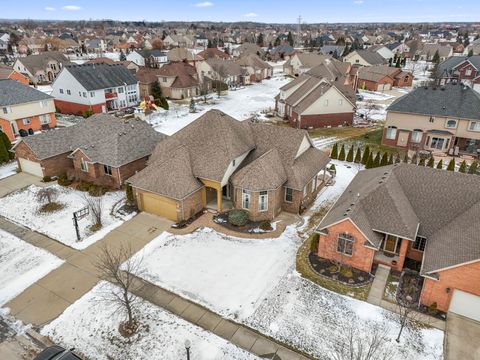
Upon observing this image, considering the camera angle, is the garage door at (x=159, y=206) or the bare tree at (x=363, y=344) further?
the garage door at (x=159, y=206)

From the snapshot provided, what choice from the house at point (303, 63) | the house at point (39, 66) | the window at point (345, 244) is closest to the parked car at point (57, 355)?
the window at point (345, 244)

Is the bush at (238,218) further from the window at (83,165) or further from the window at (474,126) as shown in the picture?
the window at (474,126)

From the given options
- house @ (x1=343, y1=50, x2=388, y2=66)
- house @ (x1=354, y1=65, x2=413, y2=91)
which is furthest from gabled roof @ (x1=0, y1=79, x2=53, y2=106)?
house @ (x1=343, y1=50, x2=388, y2=66)

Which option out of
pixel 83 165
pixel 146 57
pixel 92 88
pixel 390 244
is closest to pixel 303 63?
pixel 146 57

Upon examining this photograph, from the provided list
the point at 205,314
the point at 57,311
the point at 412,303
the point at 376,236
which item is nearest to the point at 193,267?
the point at 205,314

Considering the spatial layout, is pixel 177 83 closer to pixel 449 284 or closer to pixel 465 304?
pixel 449 284
